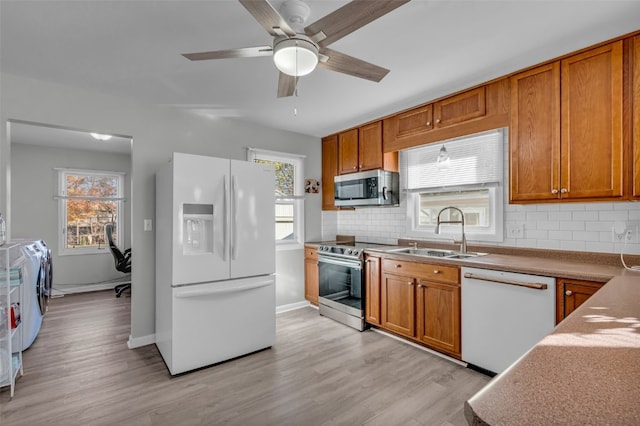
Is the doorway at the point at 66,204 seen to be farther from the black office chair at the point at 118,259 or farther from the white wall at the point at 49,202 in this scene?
the black office chair at the point at 118,259

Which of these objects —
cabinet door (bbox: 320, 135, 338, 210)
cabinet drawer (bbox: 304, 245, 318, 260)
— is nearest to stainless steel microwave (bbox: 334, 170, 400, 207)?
cabinet door (bbox: 320, 135, 338, 210)

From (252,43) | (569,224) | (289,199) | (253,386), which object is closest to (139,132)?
(252,43)

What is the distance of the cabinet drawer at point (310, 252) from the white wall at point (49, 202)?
369 cm

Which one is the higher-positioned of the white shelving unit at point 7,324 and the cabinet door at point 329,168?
the cabinet door at point 329,168

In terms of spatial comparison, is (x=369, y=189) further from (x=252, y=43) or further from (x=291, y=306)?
(x=252, y=43)

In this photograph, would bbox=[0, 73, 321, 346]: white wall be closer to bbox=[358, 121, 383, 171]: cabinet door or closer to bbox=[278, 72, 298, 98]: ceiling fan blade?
bbox=[358, 121, 383, 171]: cabinet door

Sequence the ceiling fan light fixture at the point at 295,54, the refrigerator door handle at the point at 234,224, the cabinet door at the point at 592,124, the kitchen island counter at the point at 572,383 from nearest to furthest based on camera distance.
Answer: the kitchen island counter at the point at 572,383, the ceiling fan light fixture at the point at 295,54, the cabinet door at the point at 592,124, the refrigerator door handle at the point at 234,224

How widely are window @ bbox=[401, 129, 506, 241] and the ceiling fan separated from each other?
63.7 inches

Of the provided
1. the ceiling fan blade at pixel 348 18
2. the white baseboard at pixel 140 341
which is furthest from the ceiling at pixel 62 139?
the ceiling fan blade at pixel 348 18

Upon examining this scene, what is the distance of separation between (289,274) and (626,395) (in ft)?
12.6

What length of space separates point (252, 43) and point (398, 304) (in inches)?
100

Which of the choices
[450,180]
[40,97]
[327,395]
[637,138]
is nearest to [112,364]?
[327,395]

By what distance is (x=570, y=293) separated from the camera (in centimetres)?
197

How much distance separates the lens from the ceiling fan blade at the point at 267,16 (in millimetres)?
1309
